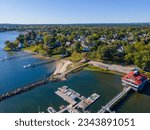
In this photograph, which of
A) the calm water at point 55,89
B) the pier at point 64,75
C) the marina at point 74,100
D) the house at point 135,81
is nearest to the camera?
the marina at point 74,100

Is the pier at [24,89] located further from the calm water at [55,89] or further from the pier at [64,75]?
the pier at [64,75]

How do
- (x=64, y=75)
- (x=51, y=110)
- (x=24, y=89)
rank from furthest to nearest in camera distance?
(x=64, y=75) → (x=24, y=89) → (x=51, y=110)

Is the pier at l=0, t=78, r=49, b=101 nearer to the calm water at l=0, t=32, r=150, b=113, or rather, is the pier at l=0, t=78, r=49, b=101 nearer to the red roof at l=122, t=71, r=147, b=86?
the calm water at l=0, t=32, r=150, b=113

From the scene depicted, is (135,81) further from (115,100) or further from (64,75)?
(64,75)

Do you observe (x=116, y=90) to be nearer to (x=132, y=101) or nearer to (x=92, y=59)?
(x=132, y=101)

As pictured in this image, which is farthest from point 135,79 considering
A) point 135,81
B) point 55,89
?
point 55,89

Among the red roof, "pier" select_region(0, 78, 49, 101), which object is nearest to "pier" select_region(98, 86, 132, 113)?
the red roof

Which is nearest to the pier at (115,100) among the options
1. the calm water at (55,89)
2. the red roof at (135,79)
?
the calm water at (55,89)

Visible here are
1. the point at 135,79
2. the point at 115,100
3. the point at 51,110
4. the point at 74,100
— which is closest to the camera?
the point at 51,110
